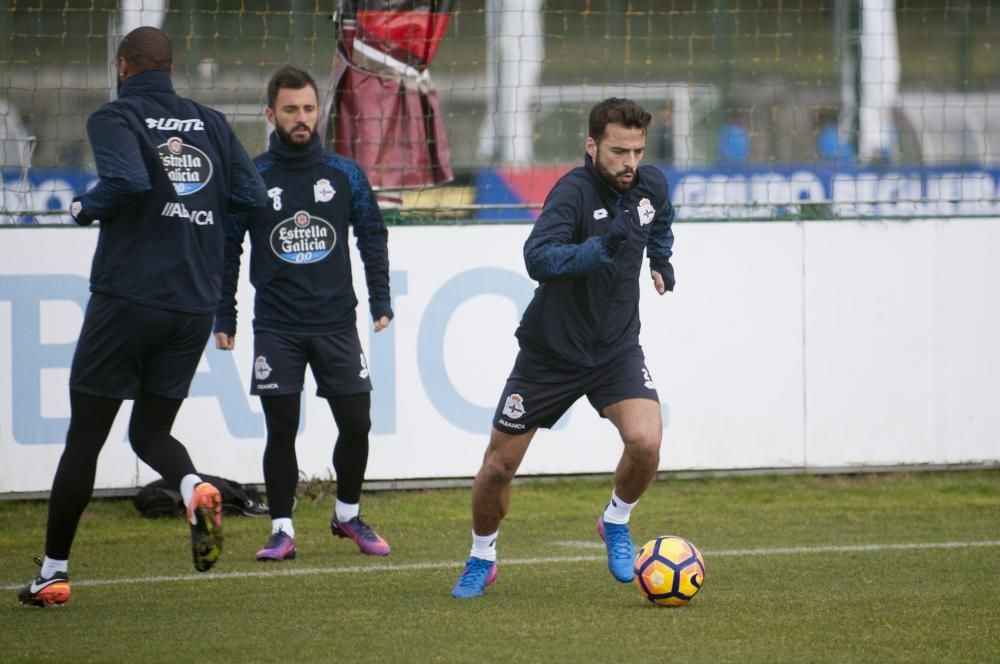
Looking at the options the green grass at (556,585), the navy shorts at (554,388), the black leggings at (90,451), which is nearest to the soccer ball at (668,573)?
the green grass at (556,585)

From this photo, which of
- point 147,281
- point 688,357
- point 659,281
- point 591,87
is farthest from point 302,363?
point 591,87

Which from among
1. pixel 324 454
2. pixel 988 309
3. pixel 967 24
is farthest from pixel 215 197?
pixel 967 24

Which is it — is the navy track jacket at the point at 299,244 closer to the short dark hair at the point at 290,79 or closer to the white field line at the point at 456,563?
the short dark hair at the point at 290,79

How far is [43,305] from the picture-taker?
8.72m

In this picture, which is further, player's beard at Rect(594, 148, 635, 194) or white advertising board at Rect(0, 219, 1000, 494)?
white advertising board at Rect(0, 219, 1000, 494)

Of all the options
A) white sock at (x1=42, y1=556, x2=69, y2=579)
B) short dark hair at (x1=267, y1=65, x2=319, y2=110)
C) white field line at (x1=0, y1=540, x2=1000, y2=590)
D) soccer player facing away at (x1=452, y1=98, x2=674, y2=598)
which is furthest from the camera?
short dark hair at (x1=267, y1=65, x2=319, y2=110)

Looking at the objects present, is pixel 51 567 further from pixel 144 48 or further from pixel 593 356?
pixel 593 356

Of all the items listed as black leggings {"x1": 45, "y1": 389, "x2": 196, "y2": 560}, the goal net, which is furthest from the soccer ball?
the goal net

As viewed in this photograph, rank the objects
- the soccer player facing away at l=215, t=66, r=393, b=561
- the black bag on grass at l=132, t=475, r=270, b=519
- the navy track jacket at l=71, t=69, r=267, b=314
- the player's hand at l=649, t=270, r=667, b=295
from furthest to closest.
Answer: the black bag on grass at l=132, t=475, r=270, b=519 < the soccer player facing away at l=215, t=66, r=393, b=561 < the player's hand at l=649, t=270, r=667, b=295 < the navy track jacket at l=71, t=69, r=267, b=314

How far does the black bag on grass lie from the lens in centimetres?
859

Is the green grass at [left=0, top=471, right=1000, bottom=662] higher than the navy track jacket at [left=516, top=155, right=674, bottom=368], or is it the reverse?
the navy track jacket at [left=516, top=155, right=674, bottom=368]

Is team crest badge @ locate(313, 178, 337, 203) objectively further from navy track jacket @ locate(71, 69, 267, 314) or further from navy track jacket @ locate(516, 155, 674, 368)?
navy track jacket @ locate(516, 155, 674, 368)

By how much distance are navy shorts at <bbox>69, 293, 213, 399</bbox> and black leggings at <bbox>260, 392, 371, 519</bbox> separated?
157 cm

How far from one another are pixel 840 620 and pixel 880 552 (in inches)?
75.3
